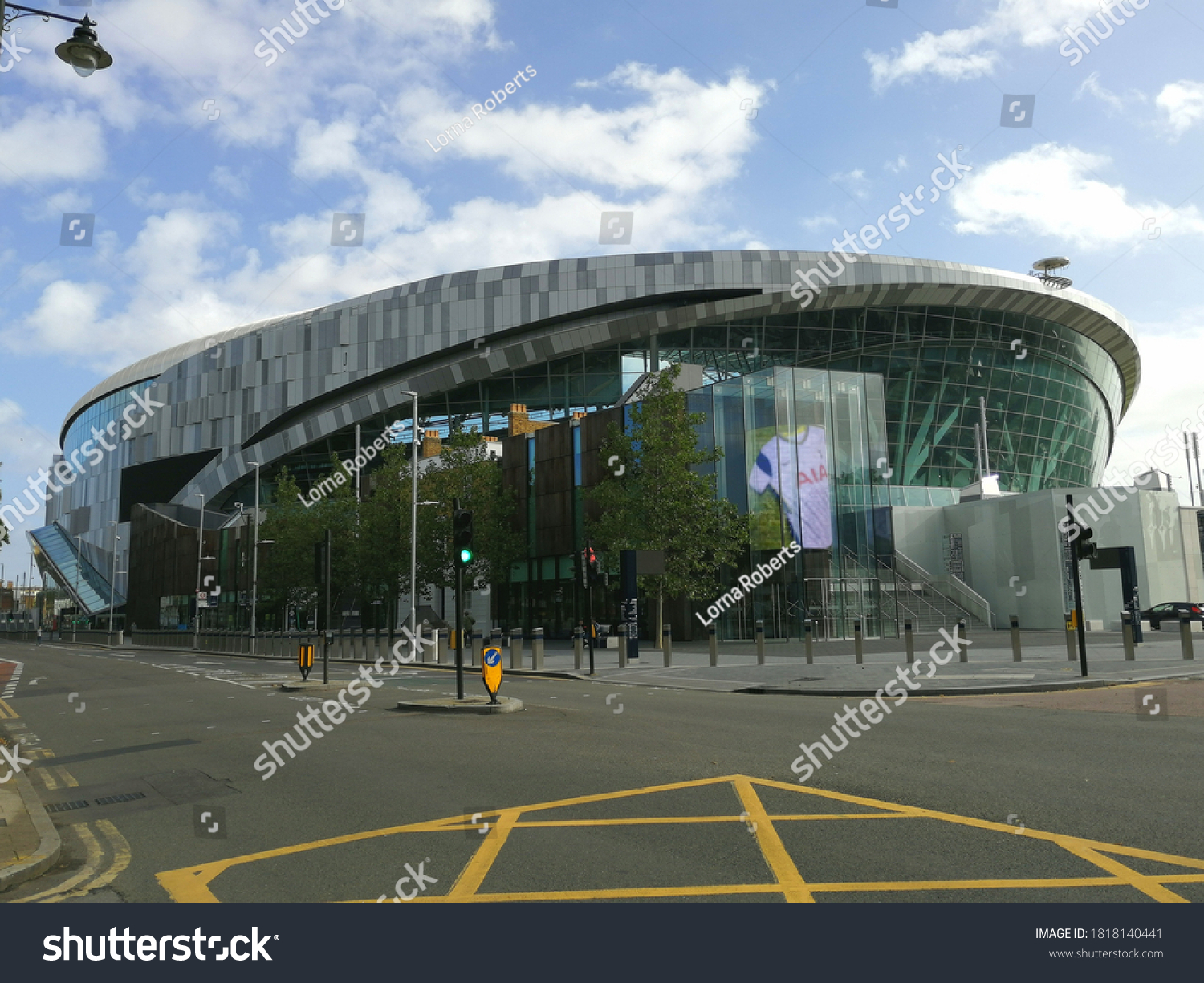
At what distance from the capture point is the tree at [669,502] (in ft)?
114

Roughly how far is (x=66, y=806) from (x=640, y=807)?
5.59m

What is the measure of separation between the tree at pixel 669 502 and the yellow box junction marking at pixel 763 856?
26.3m

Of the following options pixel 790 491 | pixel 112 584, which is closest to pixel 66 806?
pixel 790 491

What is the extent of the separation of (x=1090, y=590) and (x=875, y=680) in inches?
1036

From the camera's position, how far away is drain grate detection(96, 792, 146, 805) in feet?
29.8

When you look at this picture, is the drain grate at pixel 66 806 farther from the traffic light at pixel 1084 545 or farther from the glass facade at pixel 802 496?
the glass facade at pixel 802 496

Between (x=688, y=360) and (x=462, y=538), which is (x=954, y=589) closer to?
(x=688, y=360)

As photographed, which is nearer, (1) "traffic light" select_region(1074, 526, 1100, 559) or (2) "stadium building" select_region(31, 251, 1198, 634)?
(1) "traffic light" select_region(1074, 526, 1100, 559)

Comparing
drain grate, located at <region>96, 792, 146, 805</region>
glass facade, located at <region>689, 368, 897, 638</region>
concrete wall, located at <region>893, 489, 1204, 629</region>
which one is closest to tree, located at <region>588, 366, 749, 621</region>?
glass facade, located at <region>689, 368, 897, 638</region>

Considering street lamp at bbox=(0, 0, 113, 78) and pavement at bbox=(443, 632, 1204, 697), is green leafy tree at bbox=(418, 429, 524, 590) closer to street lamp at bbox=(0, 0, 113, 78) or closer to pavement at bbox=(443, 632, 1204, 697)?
pavement at bbox=(443, 632, 1204, 697)

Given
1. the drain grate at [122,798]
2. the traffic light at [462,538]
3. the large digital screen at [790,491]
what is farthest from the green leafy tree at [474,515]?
the drain grate at [122,798]

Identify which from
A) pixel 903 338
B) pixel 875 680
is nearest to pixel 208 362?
pixel 903 338

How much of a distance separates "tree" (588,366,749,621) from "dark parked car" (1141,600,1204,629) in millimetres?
17080

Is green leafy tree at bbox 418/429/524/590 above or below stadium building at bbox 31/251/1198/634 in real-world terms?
below
